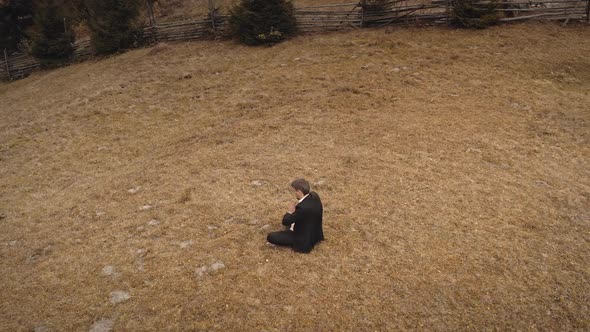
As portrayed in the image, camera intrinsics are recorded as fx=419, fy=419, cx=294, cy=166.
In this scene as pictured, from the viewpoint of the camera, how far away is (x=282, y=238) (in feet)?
23.5

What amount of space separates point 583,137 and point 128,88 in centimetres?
1545

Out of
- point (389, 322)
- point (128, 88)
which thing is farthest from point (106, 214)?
point (128, 88)

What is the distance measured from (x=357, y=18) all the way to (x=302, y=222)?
50.2 feet

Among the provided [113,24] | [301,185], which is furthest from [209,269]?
[113,24]

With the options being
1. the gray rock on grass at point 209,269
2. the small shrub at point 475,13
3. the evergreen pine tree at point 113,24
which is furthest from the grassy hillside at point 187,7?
the gray rock on grass at point 209,269

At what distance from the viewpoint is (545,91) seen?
12.9m

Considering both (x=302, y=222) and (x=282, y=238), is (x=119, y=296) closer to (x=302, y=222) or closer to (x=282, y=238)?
(x=282, y=238)

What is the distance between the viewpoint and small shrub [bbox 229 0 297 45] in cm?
1905

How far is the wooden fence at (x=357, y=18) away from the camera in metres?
17.2

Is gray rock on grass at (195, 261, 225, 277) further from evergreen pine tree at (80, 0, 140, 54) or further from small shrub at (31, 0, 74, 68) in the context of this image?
small shrub at (31, 0, 74, 68)

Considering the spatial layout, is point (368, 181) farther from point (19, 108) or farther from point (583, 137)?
point (19, 108)

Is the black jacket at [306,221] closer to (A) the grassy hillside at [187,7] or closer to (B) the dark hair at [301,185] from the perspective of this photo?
(B) the dark hair at [301,185]

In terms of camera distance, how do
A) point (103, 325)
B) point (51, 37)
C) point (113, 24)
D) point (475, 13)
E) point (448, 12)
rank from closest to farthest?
1. point (103, 325)
2. point (475, 13)
3. point (448, 12)
4. point (113, 24)
5. point (51, 37)

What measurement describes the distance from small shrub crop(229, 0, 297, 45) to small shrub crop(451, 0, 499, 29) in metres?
7.21
